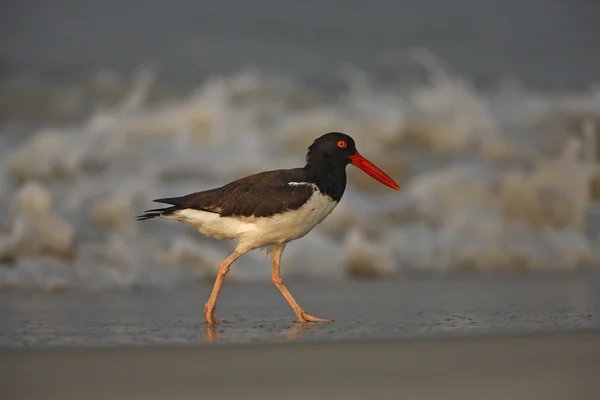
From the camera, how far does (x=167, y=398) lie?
5.06 meters

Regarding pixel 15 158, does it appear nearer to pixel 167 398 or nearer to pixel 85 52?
pixel 85 52

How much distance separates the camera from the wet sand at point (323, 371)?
17.0ft

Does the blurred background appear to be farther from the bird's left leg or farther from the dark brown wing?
the dark brown wing

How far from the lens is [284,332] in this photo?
23.6 ft

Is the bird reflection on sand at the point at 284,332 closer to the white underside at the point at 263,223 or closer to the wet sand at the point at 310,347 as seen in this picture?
the wet sand at the point at 310,347

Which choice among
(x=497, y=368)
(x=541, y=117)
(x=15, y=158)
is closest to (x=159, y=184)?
(x=15, y=158)

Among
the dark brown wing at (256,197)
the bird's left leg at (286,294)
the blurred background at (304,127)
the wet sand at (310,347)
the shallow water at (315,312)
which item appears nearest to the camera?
the wet sand at (310,347)

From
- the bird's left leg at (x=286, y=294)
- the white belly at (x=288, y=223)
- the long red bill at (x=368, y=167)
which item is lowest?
the bird's left leg at (x=286, y=294)

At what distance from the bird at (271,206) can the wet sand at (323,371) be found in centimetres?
181

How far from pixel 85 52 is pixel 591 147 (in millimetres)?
7160

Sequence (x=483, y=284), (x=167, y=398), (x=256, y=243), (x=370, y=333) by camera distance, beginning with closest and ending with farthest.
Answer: (x=167, y=398)
(x=370, y=333)
(x=256, y=243)
(x=483, y=284)

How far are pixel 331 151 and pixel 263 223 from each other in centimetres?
87

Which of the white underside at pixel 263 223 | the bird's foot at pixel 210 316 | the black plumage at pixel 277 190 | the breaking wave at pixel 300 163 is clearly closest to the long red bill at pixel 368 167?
the black plumage at pixel 277 190

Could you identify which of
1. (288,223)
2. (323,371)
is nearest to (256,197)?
(288,223)
